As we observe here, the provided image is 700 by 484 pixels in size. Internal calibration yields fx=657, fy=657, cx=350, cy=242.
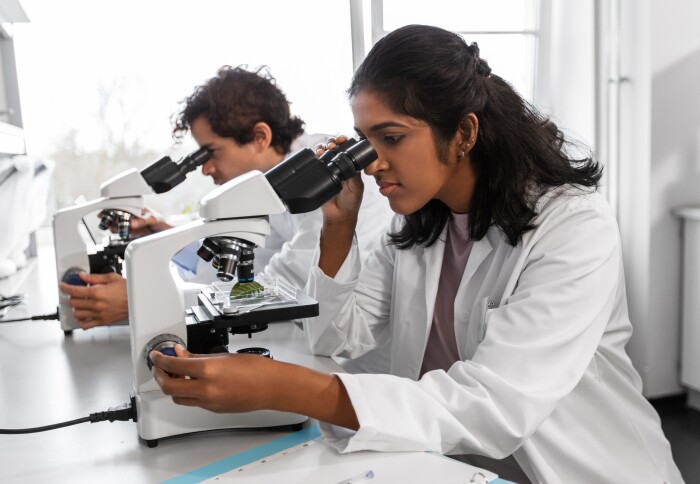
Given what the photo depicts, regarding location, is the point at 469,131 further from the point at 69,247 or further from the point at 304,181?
the point at 69,247

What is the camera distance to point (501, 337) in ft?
3.51

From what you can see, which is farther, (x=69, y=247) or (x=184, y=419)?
(x=69, y=247)

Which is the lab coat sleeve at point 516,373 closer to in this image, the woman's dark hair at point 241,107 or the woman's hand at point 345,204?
the woman's hand at point 345,204

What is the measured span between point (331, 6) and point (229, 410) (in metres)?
2.99

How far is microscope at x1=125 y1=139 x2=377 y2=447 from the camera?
102cm

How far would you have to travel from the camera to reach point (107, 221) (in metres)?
1.94

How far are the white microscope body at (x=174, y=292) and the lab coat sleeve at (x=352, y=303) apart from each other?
0.43 metres

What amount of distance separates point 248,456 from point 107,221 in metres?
1.18

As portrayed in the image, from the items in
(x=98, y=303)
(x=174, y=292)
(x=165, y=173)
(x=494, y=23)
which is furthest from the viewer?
(x=494, y=23)

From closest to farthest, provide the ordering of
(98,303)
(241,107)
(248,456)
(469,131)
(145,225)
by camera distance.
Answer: (248,456) < (469,131) < (98,303) < (241,107) < (145,225)

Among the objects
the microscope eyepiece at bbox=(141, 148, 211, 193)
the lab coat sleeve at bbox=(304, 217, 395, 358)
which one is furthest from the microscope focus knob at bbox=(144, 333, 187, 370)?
the microscope eyepiece at bbox=(141, 148, 211, 193)

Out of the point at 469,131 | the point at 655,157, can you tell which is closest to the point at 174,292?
the point at 469,131

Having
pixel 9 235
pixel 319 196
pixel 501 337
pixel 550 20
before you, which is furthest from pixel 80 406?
pixel 550 20

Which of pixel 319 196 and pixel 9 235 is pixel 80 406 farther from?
pixel 9 235
